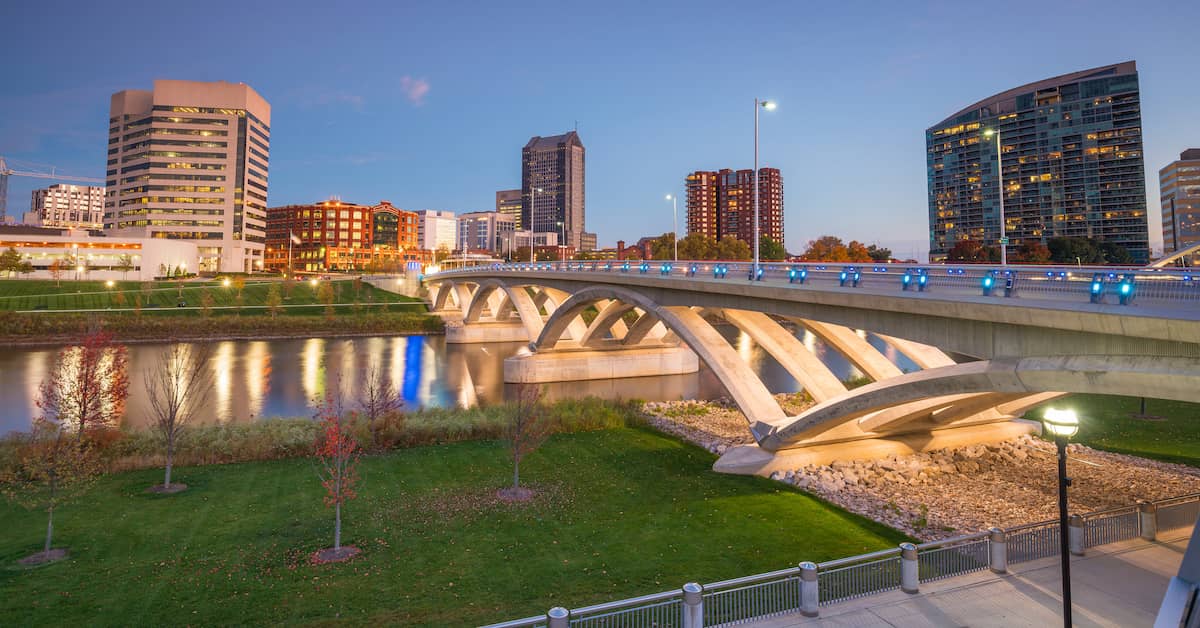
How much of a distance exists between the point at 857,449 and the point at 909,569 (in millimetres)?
10132

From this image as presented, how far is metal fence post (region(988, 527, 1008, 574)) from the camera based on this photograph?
11312 mm

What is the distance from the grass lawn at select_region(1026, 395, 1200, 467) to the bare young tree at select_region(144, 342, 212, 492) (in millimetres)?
29213

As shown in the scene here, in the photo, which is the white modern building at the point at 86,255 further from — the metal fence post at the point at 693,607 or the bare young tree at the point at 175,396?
the metal fence post at the point at 693,607

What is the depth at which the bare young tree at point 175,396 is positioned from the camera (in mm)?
17594

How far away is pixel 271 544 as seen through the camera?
43.7 ft

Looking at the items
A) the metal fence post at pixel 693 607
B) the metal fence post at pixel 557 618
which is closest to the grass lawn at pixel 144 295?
the metal fence post at pixel 557 618

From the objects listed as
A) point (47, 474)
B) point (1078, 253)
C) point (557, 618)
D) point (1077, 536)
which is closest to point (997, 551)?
point (1077, 536)

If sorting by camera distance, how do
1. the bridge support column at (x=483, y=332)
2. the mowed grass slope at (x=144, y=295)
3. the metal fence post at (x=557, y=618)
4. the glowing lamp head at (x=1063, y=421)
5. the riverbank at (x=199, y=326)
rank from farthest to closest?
the mowed grass slope at (x=144, y=295)
the bridge support column at (x=483, y=332)
the riverbank at (x=199, y=326)
the metal fence post at (x=557, y=618)
the glowing lamp head at (x=1063, y=421)

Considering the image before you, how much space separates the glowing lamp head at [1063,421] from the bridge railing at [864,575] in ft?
13.2

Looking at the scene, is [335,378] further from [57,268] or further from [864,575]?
[57,268]

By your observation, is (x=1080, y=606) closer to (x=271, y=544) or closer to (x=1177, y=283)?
(x=1177, y=283)

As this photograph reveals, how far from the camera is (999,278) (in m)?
12.5

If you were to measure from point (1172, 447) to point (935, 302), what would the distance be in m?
17.2

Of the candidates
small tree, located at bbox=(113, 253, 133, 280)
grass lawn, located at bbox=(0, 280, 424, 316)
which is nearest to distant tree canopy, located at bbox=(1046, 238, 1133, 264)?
grass lawn, located at bbox=(0, 280, 424, 316)
